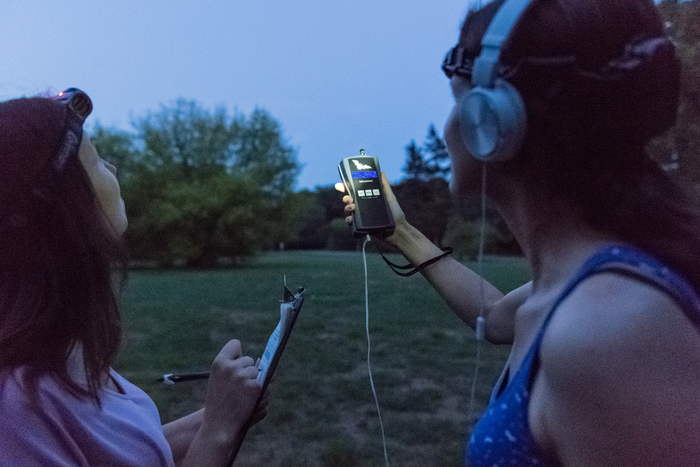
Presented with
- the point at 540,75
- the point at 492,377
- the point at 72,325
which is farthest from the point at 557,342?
the point at 492,377

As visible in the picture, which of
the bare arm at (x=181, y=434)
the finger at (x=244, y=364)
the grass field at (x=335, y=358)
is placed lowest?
the grass field at (x=335, y=358)

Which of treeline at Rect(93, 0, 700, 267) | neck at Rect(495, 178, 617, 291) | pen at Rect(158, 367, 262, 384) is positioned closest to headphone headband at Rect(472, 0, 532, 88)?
neck at Rect(495, 178, 617, 291)

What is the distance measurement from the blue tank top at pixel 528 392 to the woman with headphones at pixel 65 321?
58 cm

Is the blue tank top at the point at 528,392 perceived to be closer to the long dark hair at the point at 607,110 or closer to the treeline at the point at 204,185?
the long dark hair at the point at 607,110

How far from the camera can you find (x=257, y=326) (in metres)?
5.15

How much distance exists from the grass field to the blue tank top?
18.1 inches

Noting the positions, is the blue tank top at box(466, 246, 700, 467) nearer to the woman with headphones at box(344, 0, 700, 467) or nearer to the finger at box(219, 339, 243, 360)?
the woman with headphones at box(344, 0, 700, 467)

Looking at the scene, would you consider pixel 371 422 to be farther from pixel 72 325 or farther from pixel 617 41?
pixel 617 41

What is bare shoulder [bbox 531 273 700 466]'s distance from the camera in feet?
1.98

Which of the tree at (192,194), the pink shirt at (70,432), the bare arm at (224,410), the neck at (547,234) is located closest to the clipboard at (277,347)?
the bare arm at (224,410)

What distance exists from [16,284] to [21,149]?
272 millimetres

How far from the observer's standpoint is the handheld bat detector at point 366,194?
159 centimetres

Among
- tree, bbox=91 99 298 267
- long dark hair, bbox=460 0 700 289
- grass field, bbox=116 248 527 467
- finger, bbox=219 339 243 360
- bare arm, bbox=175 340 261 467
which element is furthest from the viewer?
tree, bbox=91 99 298 267

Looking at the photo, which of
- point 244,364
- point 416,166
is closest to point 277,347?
point 244,364
